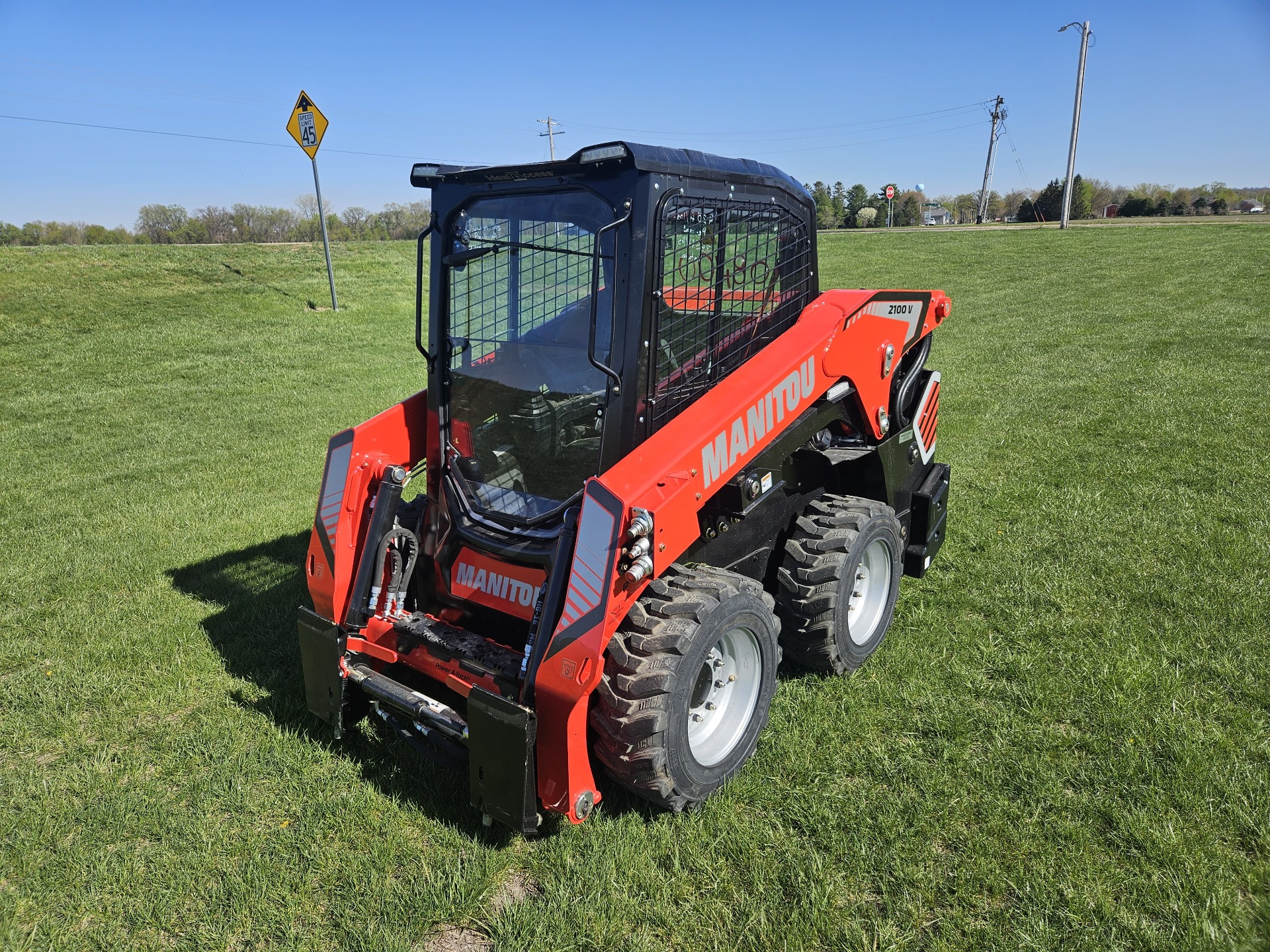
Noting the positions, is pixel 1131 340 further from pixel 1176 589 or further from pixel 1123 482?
pixel 1176 589

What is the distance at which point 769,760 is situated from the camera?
3.41m

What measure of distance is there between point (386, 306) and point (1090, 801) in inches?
647

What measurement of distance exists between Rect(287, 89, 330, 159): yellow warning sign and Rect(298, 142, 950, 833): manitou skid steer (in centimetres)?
1172

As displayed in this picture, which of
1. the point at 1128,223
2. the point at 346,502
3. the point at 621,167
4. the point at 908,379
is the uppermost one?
the point at 1128,223

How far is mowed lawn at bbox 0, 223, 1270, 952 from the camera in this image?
271 cm

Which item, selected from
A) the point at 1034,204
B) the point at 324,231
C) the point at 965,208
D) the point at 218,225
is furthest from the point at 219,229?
the point at 965,208

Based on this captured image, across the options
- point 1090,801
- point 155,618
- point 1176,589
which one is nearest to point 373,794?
point 155,618

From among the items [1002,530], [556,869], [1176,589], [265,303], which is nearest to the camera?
[556,869]

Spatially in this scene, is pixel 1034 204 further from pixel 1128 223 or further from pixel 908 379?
pixel 908 379

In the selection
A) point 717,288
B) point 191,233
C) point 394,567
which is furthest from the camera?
point 191,233

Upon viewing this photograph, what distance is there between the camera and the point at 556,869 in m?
2.89

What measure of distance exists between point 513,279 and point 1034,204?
5048 cm

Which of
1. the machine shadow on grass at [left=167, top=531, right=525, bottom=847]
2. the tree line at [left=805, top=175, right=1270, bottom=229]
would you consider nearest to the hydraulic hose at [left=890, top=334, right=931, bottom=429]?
the machine shadow on grass at [left=167, top=531, right=525, bottom=847]

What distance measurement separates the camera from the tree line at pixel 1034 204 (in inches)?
1763
